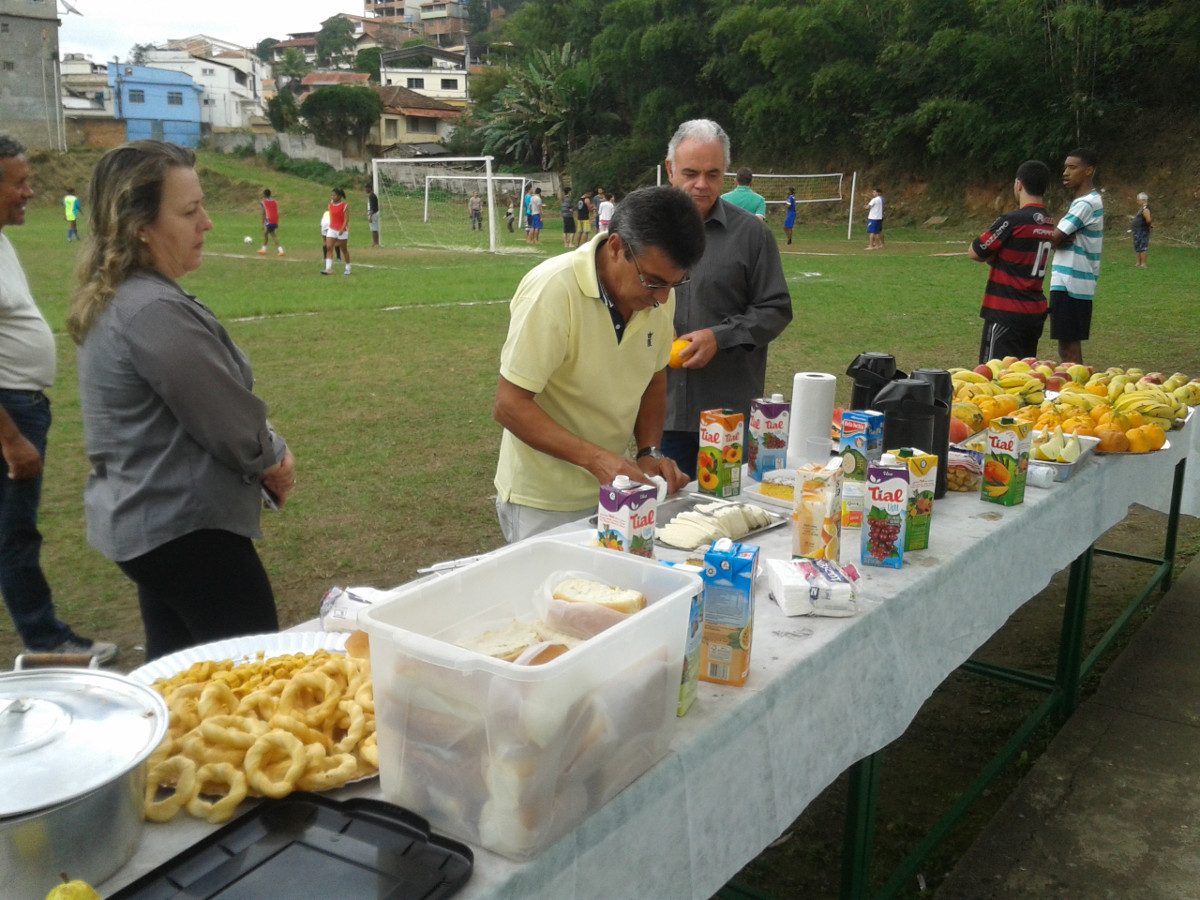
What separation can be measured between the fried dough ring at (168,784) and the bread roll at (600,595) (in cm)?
56

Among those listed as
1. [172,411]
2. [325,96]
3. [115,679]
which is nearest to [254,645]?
[115,679]

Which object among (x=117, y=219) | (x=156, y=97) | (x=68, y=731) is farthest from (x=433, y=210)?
(x=156, y=97)

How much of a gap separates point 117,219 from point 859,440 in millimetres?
1888

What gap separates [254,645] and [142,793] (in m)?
0.60

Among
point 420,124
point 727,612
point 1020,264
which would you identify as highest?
point 420,124

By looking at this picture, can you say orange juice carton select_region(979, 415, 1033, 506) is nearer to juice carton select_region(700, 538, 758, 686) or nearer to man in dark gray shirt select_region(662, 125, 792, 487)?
man in dark gray shirt select_region(662, 125, 792, 487)

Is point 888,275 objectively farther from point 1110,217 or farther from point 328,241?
point 1110,217

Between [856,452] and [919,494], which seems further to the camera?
[856,452]

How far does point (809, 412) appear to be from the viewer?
10.2 ft

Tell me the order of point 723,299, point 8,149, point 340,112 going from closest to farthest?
point 8,149, point 723,299, point 340,112

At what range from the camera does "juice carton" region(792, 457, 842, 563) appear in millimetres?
2262

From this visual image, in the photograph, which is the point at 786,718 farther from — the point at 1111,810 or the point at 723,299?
the point at 723,299

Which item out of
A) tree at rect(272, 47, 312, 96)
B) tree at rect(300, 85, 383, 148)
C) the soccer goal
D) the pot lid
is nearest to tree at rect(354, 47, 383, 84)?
tree at rect(272, 47, 312, 96)

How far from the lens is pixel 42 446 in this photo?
3.69 m
